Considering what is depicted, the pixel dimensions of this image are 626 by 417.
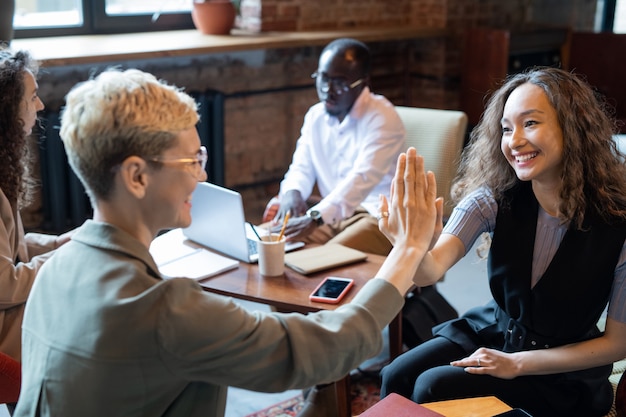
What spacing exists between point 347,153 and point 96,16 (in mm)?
1923

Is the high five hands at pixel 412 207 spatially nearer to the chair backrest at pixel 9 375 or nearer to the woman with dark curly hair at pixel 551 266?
the woman with dark curly hair at pixel 551 266

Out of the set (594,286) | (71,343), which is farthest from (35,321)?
(594,286)

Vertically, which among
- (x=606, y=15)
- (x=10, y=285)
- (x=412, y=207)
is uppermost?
(x=606, y=15)

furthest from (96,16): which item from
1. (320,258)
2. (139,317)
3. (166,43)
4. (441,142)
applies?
(139,317)

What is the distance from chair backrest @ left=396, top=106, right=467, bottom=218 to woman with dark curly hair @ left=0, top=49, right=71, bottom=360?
4.90 feet

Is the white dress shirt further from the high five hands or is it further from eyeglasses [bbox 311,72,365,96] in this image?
the high five hands

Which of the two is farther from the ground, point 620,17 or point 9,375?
point 620,17

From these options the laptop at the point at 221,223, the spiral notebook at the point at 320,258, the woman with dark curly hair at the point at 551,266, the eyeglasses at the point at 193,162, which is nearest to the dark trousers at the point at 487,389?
the woman with dark curly hair at the point at 551,266

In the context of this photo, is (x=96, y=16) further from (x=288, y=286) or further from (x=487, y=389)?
(x=487, y=389)

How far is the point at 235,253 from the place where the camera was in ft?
7.91

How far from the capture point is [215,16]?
4488 millimetres

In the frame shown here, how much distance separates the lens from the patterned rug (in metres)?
2.75

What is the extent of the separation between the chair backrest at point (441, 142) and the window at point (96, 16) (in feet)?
6.74

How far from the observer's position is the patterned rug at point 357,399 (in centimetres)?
275
